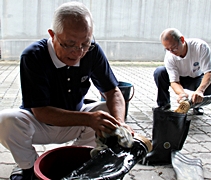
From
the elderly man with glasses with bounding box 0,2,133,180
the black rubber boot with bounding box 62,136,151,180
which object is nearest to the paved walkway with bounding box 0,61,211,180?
the elderly man with glasses with bounding box 0,2,133,180

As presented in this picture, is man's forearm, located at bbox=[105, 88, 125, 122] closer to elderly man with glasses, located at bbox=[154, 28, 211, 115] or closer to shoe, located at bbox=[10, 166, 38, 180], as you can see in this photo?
shoe, located at bbox=[10, 166, 38, 180]

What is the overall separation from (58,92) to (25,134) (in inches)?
14.2

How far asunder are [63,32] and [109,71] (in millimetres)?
652

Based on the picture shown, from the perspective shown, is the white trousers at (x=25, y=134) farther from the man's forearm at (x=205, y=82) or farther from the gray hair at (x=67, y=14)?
the man's forearm at (x=205, y=82)

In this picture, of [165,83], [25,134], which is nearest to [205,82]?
[165,83]

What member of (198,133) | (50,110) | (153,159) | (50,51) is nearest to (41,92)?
(50,110)

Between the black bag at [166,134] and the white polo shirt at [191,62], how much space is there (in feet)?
4.58

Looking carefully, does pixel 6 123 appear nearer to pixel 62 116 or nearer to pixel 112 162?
pixel 62 116

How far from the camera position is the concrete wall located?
30.6 feet

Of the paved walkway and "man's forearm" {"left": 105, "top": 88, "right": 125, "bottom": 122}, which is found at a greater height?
"man's forearm" {"left": 105, "top": 88, "right": 125, "bottom": 122}

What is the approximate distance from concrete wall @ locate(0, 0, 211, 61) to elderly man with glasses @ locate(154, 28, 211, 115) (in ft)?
20.5

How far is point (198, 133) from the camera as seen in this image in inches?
135

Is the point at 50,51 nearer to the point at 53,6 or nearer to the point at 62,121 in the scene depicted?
the point at 62,121

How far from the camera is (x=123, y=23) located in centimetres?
1022
